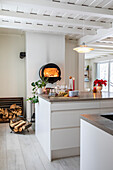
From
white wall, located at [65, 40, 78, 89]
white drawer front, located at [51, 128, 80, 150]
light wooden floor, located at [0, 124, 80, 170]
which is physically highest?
white wall, located at [65, 40, 78, 89]

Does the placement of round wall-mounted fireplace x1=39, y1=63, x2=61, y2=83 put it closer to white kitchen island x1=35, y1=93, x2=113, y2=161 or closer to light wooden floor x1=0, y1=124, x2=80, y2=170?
light wooden floor x1=0, y1=124, x2=80, y2=170

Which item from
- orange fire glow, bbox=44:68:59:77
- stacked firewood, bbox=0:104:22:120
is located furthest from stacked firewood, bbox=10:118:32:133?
orange fire glow, bbox=44:68:59:77

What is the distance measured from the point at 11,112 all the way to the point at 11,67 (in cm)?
139

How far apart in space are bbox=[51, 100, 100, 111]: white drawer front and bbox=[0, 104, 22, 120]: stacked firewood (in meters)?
2.78

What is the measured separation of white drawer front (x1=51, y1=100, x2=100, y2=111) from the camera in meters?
2.62

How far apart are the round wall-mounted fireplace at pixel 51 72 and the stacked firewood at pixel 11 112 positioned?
4.09ft

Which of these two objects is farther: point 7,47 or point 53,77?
point 7,47

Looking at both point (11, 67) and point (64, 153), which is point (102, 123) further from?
point (11, 67)

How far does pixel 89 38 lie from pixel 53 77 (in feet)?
5.33

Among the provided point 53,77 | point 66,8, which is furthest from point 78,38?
point 66,8

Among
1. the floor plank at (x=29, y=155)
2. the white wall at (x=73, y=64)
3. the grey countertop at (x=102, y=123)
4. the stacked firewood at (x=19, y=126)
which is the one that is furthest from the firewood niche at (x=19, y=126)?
the grey countertop at (x=102, y=123)

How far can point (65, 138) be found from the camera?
106 inches

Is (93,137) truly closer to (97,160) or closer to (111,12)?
(97,160)

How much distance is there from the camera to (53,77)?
5.00 metres
